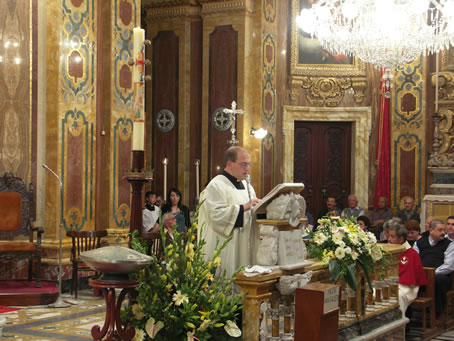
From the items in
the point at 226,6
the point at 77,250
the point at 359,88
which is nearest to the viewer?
the point at 77,250

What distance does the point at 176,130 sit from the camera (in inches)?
581

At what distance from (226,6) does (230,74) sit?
1.34m

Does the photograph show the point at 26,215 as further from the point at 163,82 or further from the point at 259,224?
the point at 163,82

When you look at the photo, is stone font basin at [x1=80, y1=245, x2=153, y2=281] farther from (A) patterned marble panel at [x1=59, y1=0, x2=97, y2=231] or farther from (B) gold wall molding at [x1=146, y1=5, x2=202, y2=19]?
(B) gold wall molding at [x1=146, y1=5, x2=202, y2=19]

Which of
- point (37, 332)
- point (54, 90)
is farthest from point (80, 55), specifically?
point (37, 332)

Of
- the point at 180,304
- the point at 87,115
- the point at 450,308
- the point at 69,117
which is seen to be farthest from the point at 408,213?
the point at 180,304

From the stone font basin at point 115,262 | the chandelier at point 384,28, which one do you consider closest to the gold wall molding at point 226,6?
the chandelier at point 384,28

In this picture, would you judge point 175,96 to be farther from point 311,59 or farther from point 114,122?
point 114,122

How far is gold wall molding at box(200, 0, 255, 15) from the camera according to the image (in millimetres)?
13867

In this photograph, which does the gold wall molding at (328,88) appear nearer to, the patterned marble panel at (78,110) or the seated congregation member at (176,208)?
the seated congregation member at (176,208)

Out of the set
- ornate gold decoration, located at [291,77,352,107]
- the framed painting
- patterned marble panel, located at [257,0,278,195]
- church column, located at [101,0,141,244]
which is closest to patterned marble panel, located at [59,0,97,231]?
church column, located at [101,0,141,244]

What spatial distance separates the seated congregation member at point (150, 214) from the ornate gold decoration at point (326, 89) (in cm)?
541

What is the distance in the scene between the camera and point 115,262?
12.9ft

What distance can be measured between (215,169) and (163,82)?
224cm
